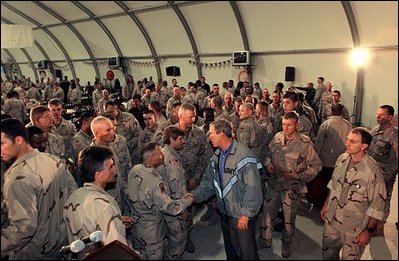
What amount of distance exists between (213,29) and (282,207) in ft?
29.4


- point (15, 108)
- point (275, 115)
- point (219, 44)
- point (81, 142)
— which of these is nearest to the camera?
point (81, 142)

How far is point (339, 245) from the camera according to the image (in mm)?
3123

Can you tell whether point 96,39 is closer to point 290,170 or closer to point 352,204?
point 290,170

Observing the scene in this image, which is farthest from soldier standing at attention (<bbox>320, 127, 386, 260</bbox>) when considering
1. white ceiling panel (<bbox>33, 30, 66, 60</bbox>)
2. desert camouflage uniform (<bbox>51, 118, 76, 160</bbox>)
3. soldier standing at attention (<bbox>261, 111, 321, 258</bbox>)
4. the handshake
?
white ceiling panel (<bbox>33, 30, 66, 60</bbox>)

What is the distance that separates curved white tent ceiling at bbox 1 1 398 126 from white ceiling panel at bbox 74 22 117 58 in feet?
0.16

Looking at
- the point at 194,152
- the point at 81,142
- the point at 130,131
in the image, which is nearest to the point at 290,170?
the point at 194,152

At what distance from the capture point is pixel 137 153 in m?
5.78

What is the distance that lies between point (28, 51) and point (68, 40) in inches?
249

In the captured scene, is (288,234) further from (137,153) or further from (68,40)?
(68,40)

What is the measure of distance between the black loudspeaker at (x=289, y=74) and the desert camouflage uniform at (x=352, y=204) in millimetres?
7395

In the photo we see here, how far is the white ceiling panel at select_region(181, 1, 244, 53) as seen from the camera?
10.2 m

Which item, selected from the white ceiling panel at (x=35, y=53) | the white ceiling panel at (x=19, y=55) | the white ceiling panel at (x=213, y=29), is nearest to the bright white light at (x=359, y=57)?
the white ceiling panel at (x=213, y=29)

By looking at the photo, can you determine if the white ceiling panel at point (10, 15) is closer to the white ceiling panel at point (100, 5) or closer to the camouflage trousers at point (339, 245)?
the white ceiling panel at point (100, 5)

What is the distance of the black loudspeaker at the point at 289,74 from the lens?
1013 centimetres
